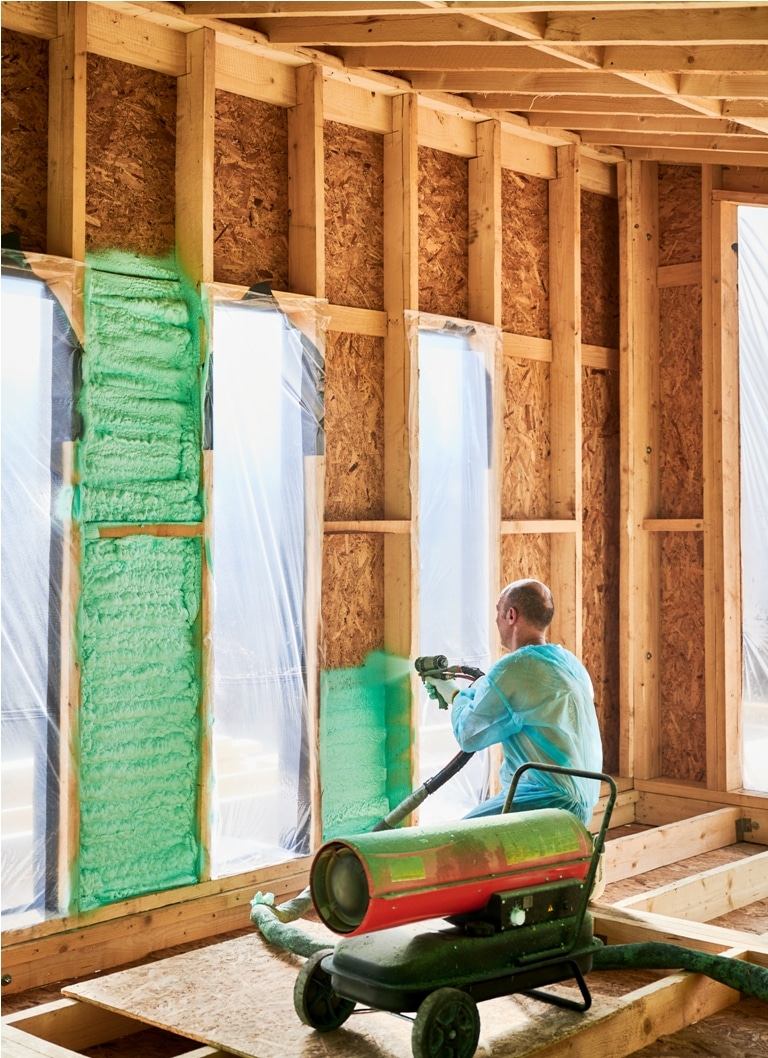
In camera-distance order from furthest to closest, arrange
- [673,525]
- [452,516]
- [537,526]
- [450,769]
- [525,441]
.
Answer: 1. [673,525]
2. [525,441]
3. [537,526]
4. [452,516]
5. [450,769]

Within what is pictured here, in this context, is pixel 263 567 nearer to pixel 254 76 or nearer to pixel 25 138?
pixel 25 138

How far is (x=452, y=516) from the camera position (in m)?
5.62

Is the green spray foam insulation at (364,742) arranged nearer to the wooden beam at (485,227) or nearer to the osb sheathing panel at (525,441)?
the osb sheathing panel at (525,441)

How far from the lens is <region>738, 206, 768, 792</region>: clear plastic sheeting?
6359mm

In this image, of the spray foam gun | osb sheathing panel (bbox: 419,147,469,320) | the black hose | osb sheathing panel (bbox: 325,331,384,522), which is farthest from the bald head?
osb sheathing panel (bbox: 419,147,469,320)

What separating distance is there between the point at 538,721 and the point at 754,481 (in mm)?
3177

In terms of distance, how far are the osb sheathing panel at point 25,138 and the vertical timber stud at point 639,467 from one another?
137 inches

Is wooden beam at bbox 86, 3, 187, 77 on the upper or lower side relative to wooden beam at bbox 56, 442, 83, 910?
upper

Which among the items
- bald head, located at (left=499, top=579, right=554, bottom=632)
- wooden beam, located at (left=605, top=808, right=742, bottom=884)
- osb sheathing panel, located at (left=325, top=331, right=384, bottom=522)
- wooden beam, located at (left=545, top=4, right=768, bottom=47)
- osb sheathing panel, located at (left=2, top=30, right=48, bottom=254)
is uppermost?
wooden beam, located at (left=545, top=4, right=768, bottom=47)

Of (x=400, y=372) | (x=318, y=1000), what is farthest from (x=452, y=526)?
(x=318, y=1000)

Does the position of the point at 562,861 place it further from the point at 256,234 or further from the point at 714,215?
the point at 714,215

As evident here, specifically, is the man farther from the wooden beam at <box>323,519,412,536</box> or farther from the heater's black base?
the wooden beam at <box>323,519,412,536</box>

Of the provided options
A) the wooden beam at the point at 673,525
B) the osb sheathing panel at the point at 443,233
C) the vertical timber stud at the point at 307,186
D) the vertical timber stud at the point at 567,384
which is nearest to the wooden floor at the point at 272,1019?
the vertical timber stud at the point at 307,186

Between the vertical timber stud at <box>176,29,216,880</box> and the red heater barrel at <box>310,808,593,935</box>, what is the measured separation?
69.1 inches
